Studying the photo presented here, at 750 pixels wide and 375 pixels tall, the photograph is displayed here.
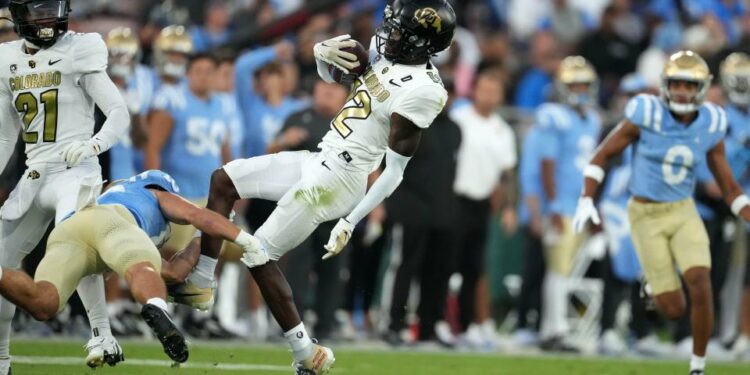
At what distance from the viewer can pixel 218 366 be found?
889 cm

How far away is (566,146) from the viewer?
39.9 feet

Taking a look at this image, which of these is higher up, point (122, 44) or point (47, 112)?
point (47, 112)

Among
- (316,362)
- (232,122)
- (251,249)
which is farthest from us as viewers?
(232,122)

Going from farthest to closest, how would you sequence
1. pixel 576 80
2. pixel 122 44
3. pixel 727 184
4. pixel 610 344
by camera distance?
pixel 576 80, pixel 610 344, pixel 122 44, pixel 727 184

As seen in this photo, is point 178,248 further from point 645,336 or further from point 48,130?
point 645,336

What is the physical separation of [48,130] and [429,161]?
13.9 feet

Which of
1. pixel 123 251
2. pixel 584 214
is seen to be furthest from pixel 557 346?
pixel 123 251

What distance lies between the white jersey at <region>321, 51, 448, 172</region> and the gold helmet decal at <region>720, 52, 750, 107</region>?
4.62 m

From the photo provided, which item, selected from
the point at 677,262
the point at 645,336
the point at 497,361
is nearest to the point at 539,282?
the point at 645,336

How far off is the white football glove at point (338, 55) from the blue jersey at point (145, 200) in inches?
41.7

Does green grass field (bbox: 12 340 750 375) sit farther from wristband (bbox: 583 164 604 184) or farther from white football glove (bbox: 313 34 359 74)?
white football glove (bbox: 313 34 359 74)

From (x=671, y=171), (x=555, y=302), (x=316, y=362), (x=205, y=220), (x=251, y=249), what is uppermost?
(x=205, y=220)

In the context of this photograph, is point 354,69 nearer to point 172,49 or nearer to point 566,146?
point 172,49

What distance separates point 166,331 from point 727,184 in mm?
3989
